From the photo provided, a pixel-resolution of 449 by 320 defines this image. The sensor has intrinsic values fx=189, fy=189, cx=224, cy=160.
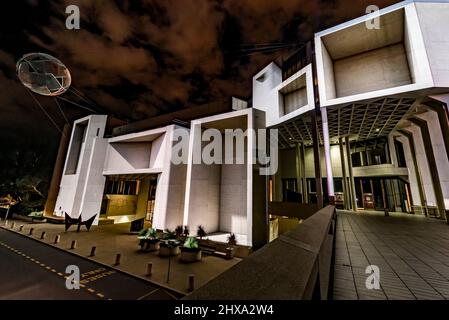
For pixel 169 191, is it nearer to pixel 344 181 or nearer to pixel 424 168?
pixel 344 181

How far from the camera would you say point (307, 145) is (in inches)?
1011

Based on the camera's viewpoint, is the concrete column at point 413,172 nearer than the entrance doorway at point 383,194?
Yes

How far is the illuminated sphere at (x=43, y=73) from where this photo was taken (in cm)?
788

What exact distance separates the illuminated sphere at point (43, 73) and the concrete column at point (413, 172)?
86.9 feet

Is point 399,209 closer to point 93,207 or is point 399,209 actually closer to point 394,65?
point 394,65

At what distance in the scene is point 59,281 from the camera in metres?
8.62

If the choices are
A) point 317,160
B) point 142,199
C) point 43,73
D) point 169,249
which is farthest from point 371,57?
point 142,199

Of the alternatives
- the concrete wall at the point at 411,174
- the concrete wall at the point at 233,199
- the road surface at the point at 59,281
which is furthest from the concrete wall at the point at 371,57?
the road surface at the point at 59,281

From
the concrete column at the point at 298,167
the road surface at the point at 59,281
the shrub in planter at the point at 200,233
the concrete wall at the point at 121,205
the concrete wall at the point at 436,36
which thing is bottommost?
the road surface at the point at 59,281

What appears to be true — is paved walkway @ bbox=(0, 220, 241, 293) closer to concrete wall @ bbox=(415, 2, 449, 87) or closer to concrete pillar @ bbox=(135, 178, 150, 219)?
concrete pillar @ bbox=(135, 178, 150, 219)

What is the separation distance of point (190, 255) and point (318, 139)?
15533 mm

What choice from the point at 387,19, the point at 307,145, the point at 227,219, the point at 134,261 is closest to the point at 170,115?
the point at 227,219

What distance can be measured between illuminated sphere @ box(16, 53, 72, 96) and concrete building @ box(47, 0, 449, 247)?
9897 mm

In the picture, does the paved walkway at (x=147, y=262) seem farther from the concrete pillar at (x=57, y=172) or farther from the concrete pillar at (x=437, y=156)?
the concrete pillar at (x=437, y=156)
